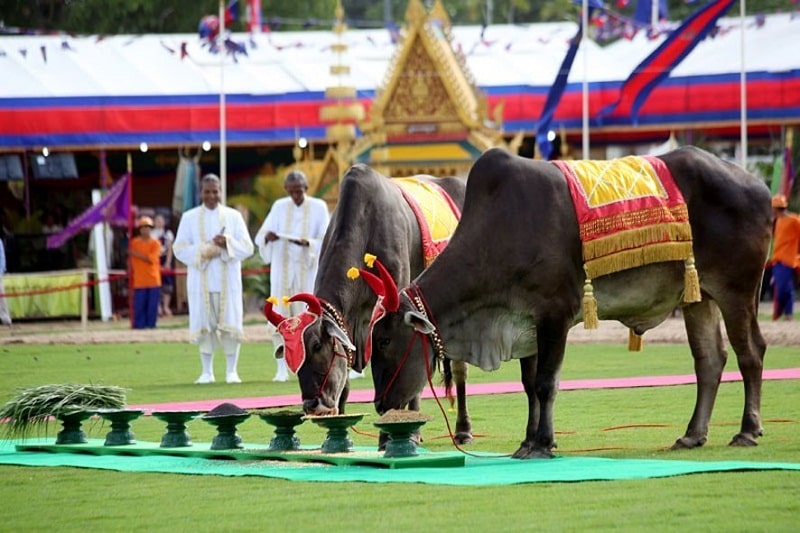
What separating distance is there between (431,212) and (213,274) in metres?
5.62

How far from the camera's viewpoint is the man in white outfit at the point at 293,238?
58.6 ft

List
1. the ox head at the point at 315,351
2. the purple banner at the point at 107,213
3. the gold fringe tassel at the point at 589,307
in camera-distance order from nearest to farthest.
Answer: the gold fringe tassel at the point at 589,307 < the ox head at the point at 315,351 < the purple banner at the point at 107,213

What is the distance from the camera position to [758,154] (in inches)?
1432

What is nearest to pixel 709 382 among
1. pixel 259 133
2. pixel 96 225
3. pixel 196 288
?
pixel 196 288

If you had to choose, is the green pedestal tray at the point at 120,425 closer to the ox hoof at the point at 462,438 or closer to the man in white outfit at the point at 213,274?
the ox hoof at the point at 462,438

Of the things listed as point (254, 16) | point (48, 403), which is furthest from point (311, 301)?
point (254, 16)

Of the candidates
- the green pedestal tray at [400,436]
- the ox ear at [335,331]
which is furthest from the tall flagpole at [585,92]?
the green pedestal tray at [400,436]

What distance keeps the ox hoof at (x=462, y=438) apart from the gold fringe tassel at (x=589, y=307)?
1.71 meters

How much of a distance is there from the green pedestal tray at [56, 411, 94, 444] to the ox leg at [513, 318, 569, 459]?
333 centimetres

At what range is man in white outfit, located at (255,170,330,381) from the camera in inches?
704

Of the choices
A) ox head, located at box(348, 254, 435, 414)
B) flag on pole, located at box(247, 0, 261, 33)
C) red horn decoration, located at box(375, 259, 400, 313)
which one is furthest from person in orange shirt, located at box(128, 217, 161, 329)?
A: red horn decoration, located at box(375, 259, 400, 313)

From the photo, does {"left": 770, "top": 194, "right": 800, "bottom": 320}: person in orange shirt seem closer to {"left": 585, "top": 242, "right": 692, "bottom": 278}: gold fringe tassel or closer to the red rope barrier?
the red rope barrier

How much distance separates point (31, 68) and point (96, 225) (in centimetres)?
566

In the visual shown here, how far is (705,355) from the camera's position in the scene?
12.0 m
